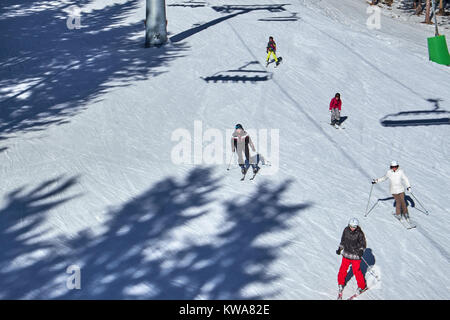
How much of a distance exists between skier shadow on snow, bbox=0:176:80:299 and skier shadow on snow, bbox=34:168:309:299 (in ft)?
0.61

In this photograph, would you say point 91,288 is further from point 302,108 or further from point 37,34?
point 37,34

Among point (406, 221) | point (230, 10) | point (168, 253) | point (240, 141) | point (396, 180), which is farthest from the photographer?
point (230, 10)

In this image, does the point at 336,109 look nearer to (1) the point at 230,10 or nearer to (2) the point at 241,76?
(2) the point at 241,76

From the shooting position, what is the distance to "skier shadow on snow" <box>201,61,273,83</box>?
22.2 meters

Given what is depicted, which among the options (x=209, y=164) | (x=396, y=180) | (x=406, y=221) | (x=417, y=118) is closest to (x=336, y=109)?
(x=417, y=118)

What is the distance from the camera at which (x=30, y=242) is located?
35.6 feet

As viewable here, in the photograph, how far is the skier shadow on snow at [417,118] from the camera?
18.9 metres

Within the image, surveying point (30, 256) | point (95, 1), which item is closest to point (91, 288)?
point (30, 256)

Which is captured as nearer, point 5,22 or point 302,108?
point 302,108

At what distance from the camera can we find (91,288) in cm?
935

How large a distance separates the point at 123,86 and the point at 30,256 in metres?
12.0

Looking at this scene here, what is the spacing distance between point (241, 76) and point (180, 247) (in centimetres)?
1310

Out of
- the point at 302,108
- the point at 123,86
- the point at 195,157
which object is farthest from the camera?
the point at 123,86
